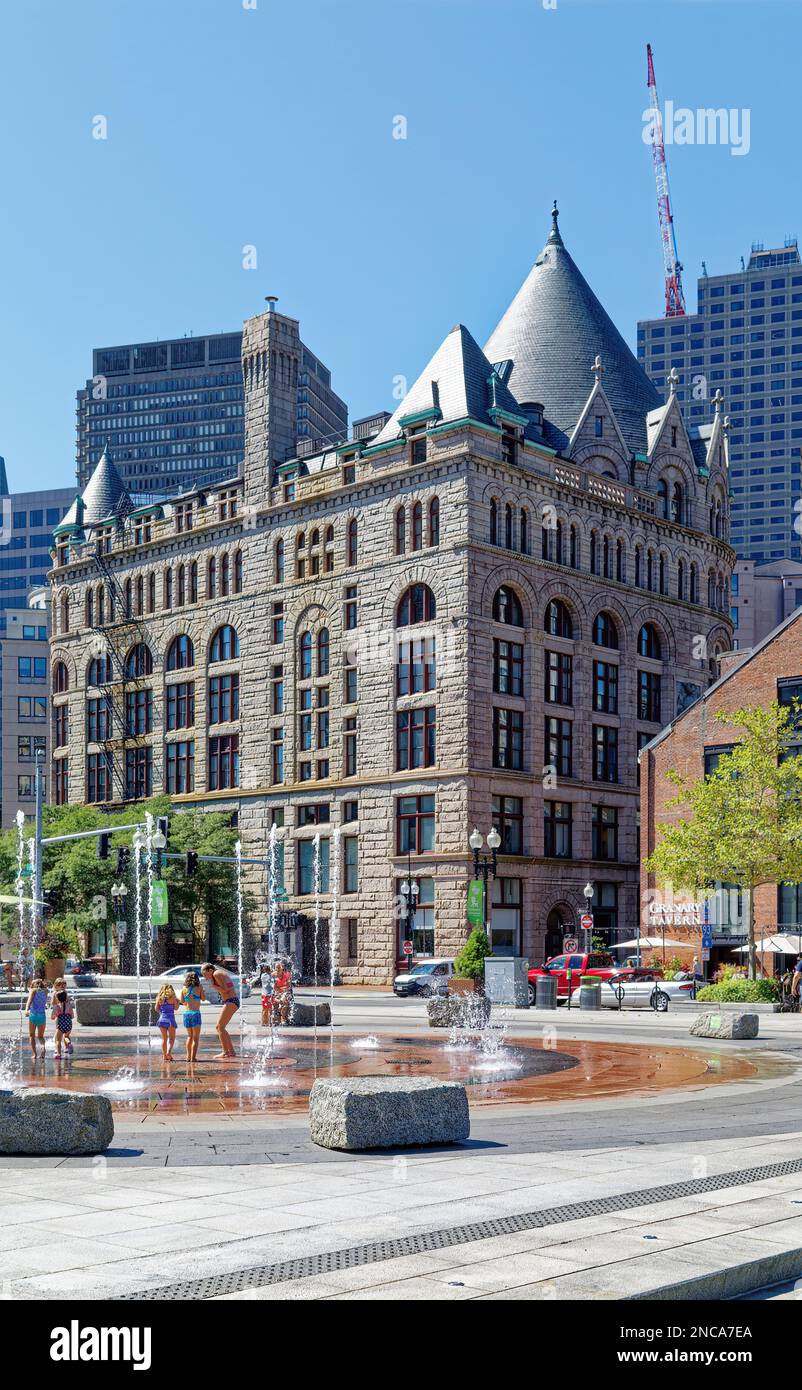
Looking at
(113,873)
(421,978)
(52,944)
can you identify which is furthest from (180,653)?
(421,978)

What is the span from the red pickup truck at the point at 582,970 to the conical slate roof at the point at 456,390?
24635 millimetres

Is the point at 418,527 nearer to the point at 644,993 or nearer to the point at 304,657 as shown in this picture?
the point at 304,657

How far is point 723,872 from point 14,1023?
73.0ft

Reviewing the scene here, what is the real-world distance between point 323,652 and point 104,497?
26981 mm

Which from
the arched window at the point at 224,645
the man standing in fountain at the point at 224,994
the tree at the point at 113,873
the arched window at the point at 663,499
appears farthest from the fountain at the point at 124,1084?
the arched window at the point at 663,499

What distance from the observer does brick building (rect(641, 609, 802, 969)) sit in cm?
5375

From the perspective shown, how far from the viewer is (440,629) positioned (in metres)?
64.4

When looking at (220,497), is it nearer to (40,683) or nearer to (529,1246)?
(40,683)

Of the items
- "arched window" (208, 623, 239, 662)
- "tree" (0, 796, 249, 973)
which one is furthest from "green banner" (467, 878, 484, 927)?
"arched window" (208, 623, 239, 662)

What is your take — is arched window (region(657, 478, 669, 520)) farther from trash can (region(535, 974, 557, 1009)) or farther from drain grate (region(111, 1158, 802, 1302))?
drain grate (region(111, 1158, 802, 1302))

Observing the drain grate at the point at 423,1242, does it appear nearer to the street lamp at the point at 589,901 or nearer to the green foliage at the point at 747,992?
the green foliage at the point at 747,992

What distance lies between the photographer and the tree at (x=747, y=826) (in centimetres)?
4469
